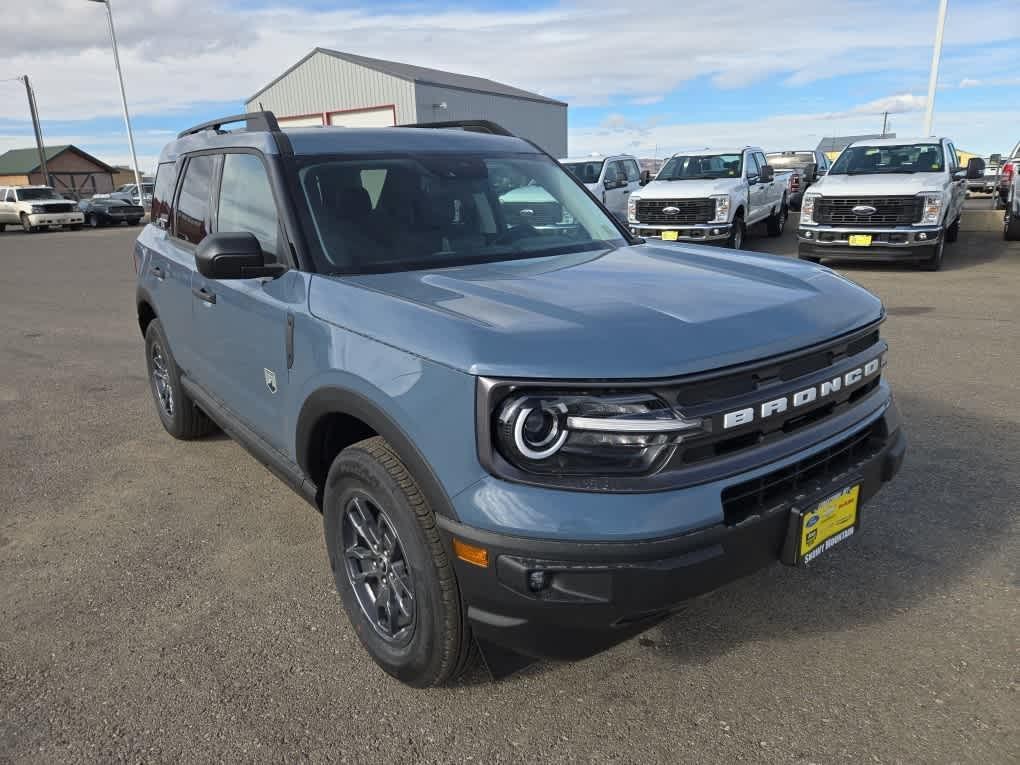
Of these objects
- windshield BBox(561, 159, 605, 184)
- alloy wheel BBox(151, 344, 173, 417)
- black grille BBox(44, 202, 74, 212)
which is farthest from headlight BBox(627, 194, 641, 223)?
black grille BBox(44, 202, 74, 212)

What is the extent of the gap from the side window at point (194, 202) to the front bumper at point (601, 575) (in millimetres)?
2566

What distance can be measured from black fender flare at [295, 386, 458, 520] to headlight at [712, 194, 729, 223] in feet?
36.7

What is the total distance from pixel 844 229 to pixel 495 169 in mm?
9133

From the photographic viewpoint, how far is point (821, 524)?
233 cm

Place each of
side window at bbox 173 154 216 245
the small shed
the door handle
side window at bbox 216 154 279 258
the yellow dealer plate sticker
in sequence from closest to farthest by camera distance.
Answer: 1. the yellow dealer plate sticker
2. side window at bbox 216 154 279 258
3. the door handle
4. side window at bbox 173 154 216 245
5. the small shed

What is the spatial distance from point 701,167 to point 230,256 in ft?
43.6

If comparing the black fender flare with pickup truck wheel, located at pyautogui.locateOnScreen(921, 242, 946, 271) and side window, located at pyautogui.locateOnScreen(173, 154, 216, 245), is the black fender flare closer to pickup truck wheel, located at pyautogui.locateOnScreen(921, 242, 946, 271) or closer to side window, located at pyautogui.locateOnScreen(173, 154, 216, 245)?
side window, located at pyautogui.locateOnScreen(173, 154, 216, 245)

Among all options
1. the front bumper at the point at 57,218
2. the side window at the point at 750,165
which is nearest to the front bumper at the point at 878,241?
the side window at the point at 750,165

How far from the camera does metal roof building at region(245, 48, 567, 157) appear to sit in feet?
111

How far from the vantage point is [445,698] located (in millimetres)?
2549

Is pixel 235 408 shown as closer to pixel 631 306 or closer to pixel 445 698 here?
pixel 445 698

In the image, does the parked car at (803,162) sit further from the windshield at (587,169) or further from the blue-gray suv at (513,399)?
the blue-gray suv at (513,399)

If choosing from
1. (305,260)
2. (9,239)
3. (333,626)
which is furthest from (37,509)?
(9,239)

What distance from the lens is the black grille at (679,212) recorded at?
12906 millimetres
